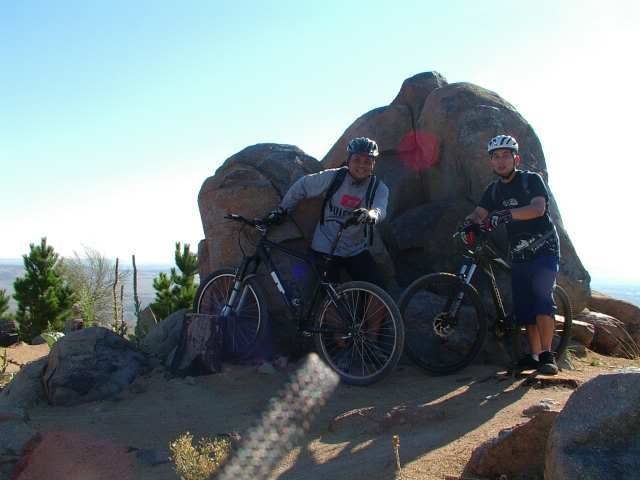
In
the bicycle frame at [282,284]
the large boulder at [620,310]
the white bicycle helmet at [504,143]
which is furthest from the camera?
the large boulder at [620,310]

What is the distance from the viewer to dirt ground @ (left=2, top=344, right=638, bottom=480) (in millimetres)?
3920

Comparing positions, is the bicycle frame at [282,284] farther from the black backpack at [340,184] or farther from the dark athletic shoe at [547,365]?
the dark athletic shoe at [547,365]

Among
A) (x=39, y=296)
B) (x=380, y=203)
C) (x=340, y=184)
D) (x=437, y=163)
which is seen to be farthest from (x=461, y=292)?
(x=39, y=296)

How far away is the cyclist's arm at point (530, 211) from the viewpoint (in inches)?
215

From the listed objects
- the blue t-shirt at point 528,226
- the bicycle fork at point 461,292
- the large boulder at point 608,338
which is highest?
the blue t-shirt at point 528,226

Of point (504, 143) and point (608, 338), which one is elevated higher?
point (504, 143)

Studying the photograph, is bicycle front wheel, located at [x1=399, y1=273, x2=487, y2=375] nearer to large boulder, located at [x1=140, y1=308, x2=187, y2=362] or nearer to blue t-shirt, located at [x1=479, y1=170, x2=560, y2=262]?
blue t-shirt, located at [x1=479, y1=170, x2=560, y2=262]

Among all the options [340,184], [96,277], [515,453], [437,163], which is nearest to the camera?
[515,453]

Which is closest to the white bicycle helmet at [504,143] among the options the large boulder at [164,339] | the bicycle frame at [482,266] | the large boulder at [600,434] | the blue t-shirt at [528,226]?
the blue t-shirt at [528,226]

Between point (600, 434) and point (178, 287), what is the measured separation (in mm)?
17949

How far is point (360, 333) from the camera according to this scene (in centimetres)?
588

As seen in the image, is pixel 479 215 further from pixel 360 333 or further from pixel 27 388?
pixel 27 388

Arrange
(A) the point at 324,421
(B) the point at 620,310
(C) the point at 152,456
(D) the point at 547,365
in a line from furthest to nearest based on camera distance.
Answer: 1. (B) the point at 620,310
2. (D) the point at 547,365
3. (A) the point at 324,421
4. (C) the point at 152,456

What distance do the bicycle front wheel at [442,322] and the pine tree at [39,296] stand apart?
18.5 meters
